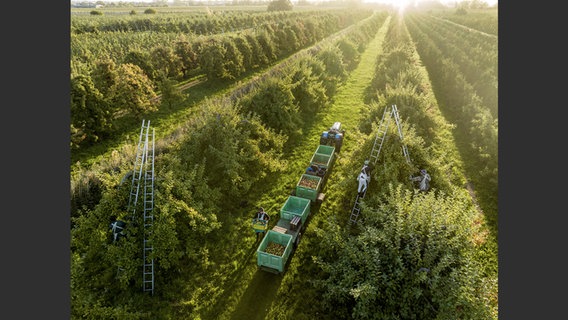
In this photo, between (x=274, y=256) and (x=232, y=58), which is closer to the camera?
(x=274, y=256)

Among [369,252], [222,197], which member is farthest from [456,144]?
[222,197]

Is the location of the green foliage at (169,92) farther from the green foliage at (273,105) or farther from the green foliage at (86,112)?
the green foliage at (273,105)

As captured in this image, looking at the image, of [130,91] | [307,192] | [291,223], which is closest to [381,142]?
[307,192]

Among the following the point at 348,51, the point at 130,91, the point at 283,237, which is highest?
the point at 348,51

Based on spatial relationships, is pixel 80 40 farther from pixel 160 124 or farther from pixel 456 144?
pixel 456 144

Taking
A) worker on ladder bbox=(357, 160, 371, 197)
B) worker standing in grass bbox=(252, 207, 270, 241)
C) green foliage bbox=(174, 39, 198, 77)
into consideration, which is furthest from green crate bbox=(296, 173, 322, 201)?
green foliage bbox=(174, 39, 198, 77)

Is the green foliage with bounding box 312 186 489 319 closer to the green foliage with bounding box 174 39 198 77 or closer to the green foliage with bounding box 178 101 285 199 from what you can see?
the green foliage with bounding box 178 101 285 199

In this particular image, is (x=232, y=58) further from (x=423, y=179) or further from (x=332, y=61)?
(x=423, y=179)
